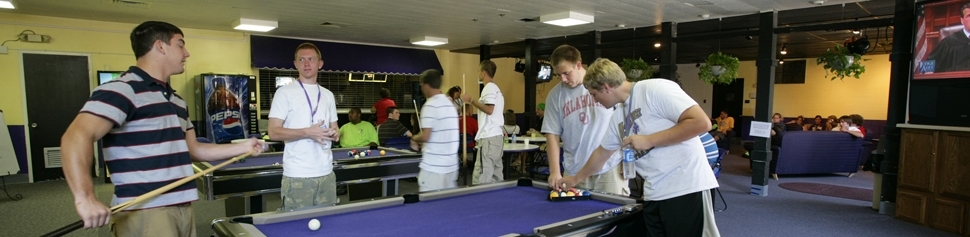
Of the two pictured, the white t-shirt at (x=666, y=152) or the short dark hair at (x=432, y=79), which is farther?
the short dark hair at (x=432, y=79)

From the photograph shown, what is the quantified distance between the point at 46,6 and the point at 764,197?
8996mm

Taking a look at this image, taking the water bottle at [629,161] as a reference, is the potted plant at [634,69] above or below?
above

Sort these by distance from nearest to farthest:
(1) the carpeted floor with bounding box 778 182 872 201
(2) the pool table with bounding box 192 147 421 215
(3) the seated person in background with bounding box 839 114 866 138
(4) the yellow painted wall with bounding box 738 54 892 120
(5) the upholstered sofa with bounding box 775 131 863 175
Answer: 1. (2) the pool table with bounding box 192 147 421 215
2. (1) the carpeted floor with bounding box 778 182 872 201
3. (5) the upholstered sofa with bounding box 775 131 863 175
4. (3) the seated person in background with bounding box 839 114 866 138
5. (4) the yellow painted wall with bounding box 738 54 892 120

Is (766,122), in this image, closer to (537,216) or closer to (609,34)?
(609,34)

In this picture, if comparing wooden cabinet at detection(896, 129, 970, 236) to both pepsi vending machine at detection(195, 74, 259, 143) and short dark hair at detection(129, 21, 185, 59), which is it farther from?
pepsi vending machine at detection(195, 74, 259, 143)

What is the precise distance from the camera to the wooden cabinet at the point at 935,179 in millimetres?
4613

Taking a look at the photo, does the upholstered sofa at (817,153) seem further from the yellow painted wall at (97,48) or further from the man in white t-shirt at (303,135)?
the yellow painted wall at (97,48)

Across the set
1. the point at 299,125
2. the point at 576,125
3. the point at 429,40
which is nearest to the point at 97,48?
the point at 429,40

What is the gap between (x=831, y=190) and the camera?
695 cm

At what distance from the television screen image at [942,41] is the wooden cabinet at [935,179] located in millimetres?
584

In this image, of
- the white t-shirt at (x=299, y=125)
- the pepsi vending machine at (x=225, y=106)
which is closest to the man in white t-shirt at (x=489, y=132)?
the white t-shirt at (x=299, y=125)

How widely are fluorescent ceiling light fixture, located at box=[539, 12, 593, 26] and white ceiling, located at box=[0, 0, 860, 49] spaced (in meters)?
0.12

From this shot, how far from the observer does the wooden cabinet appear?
15.1 ft

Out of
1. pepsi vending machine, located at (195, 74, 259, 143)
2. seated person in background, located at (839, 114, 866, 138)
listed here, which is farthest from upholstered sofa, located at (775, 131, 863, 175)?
pepsi vending machine, located at (195, 74, 259, 143)
